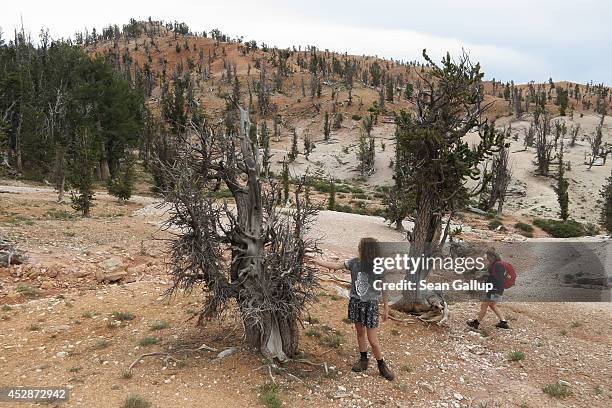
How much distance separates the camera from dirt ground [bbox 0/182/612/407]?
679 centimetres

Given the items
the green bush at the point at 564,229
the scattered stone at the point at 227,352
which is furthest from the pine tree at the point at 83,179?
the green bush at the point at 564,229

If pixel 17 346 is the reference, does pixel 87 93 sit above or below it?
above

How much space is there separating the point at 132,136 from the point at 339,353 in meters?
38.8

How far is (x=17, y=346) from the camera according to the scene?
7.86 m

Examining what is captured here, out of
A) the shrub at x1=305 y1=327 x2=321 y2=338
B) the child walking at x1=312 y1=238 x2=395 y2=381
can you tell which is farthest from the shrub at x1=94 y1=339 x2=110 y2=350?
the child walking at x1=312 y1=238 x2=395 y2=381

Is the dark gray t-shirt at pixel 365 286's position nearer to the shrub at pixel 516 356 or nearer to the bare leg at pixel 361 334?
the bare leg at pixel 361 334

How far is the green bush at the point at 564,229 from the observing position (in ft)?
104

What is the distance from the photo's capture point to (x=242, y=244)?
767 cm

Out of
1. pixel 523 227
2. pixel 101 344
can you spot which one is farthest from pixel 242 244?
pixel 523 227

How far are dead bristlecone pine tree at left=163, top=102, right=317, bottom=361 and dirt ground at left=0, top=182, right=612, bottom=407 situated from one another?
0.63m

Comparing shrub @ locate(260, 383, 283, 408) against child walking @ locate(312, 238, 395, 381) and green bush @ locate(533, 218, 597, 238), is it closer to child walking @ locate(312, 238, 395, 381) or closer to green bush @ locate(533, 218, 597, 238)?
child walking @ locate(312, 238, 395, 381)

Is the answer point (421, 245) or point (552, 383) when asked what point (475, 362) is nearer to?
point (552, 383)

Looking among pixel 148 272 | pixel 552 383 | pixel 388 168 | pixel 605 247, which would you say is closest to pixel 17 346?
pixel 148 272

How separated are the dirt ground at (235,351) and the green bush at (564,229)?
19.9 m
